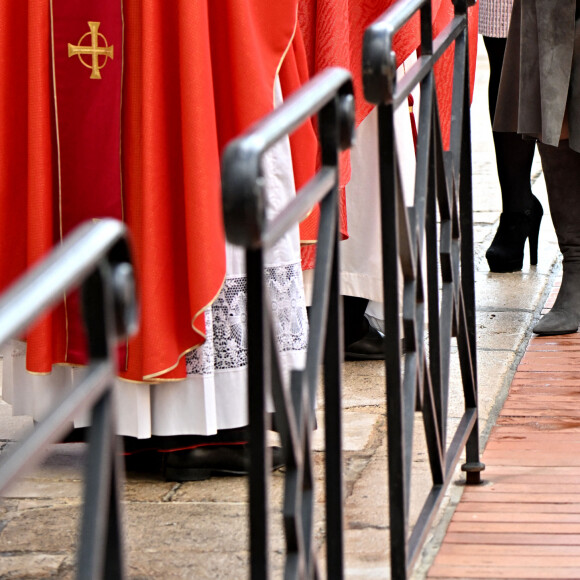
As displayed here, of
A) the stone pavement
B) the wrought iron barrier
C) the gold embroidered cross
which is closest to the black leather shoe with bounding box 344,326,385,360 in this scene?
the stone pavement

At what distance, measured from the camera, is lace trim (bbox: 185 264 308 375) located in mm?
2816

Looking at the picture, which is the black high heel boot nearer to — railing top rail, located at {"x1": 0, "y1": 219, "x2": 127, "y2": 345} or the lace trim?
the lace trim

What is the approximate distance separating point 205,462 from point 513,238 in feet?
7.51

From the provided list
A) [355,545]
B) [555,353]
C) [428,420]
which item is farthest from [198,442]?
[555,353]

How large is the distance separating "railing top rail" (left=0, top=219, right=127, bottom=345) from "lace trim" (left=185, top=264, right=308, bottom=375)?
1750 mm

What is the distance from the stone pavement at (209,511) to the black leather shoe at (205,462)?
3 cm

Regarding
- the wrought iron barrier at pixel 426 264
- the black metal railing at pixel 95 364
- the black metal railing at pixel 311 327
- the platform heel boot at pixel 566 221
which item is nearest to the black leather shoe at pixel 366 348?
the platform heel boot at pixel 566 221

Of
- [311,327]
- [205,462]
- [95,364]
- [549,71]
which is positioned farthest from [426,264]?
[549,71]

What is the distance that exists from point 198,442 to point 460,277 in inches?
27.7

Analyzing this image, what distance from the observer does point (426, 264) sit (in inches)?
99.3

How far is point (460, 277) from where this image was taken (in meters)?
2.83

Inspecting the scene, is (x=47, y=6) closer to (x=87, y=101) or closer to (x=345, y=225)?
(x=87, y=101)

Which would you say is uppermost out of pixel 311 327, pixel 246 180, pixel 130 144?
pixel 246 180

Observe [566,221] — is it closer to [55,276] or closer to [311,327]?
[311,327]
